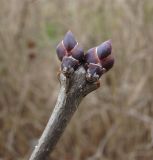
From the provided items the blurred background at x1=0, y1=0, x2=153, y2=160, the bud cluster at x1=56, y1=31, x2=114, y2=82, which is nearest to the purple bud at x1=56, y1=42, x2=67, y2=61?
the bud cluster at x1=56, y1=31, x2=114, y2=82

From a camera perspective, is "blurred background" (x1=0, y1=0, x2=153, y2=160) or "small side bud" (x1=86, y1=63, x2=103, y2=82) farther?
"blurred background" (x1=0, y1=0, x2=153, y2=160)

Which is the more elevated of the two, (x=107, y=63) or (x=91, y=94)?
(x=91, y=94)

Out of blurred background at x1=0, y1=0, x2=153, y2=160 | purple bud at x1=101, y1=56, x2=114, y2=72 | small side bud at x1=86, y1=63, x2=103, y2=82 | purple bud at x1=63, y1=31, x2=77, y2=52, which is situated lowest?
small side bud at x1=86, y1=63, x2=103, y2=82

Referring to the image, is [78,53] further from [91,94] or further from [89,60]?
[91,94]

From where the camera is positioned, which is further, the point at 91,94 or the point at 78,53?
the point at 91,94

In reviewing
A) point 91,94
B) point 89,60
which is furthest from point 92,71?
point 91,94

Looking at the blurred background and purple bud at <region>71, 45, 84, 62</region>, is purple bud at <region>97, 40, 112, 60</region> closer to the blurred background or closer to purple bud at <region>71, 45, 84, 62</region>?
purple bud at <region>71, 45, 84, 62</region>
